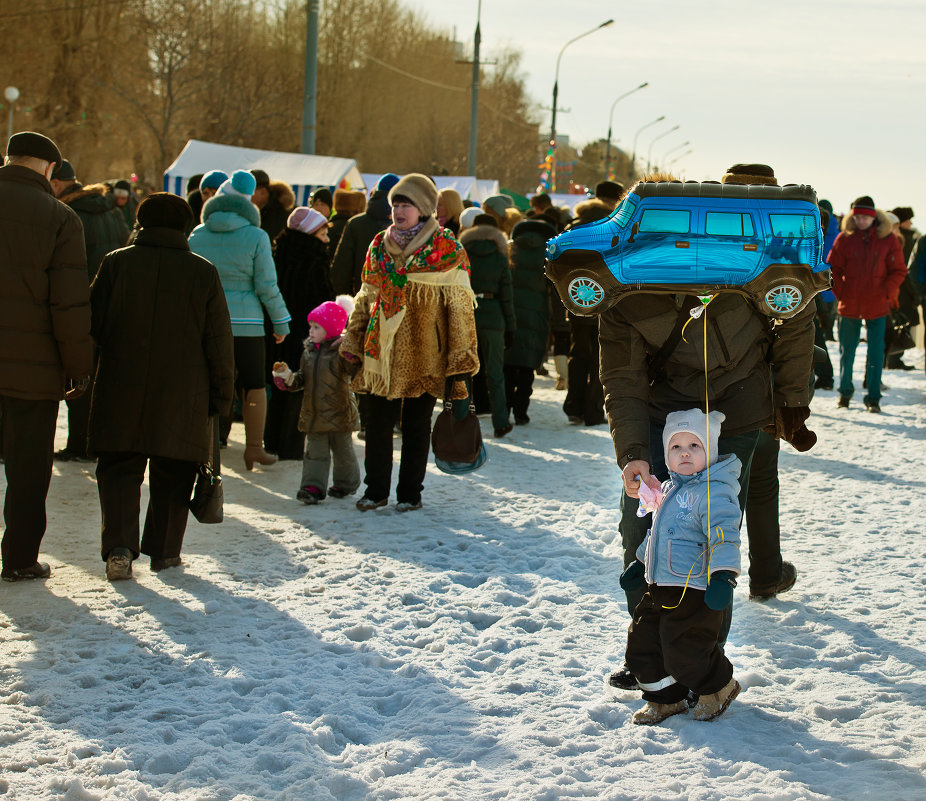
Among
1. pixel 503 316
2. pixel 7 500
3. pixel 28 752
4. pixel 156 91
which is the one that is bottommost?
pixel 28 752

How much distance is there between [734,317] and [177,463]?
2.91 m

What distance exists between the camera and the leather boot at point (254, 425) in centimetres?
834

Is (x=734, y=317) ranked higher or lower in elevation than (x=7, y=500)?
higher

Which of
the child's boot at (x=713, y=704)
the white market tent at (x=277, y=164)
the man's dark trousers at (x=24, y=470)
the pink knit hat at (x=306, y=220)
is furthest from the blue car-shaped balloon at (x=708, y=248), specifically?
the white market tent at (x=277, y=164)

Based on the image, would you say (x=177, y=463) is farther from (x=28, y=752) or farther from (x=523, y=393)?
(x=523, y=393)

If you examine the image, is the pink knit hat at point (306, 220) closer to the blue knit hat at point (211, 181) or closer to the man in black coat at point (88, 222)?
the blue knit hat at point (211, 181)

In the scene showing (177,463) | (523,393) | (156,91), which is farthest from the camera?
(156,91)

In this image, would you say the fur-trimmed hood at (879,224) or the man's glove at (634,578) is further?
the fur-trimmed hood at (879,224)

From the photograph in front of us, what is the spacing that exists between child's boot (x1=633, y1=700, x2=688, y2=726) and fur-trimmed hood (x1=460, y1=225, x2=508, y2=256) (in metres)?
5.99

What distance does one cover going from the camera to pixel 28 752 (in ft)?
12.3

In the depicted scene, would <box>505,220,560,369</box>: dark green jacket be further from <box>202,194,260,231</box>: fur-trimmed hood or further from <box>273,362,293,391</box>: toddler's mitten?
<box>273,362,293,391</box>: toddler's mitten

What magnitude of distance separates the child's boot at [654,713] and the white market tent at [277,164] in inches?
641

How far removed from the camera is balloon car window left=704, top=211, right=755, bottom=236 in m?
3.88

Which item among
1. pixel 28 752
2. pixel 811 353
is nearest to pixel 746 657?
pixel 811 353
